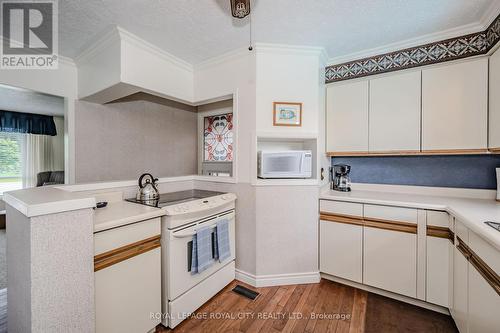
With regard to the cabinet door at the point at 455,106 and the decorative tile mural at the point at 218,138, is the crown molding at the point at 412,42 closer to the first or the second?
the cabinet door at the point at 455,106

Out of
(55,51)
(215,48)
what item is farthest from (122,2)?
(55,51)

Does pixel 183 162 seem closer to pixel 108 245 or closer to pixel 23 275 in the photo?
pixel 108 245

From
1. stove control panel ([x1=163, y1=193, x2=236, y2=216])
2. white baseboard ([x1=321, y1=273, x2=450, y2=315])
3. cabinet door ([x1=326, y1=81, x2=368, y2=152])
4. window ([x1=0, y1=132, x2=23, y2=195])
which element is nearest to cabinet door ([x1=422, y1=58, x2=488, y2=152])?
cabinet door ([x1=326, y1=81, x2=368, y2=152])

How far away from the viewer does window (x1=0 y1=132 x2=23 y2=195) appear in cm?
464

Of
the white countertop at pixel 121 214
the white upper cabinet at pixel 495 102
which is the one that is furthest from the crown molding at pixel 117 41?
the white upper cabinet at pixel 495 102

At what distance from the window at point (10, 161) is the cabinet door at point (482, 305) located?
25.1 ft

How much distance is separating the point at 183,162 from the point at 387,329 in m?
2.93

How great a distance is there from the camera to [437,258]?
1643 millimetres

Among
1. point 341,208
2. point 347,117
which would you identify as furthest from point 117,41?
point 341,208

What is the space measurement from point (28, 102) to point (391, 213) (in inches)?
234

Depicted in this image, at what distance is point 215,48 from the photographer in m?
2.09

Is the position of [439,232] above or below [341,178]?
below

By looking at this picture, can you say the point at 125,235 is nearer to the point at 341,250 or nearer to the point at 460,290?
the point at 341,250

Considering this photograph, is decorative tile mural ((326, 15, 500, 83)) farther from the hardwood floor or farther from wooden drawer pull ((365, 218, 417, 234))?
the hardwood floor
